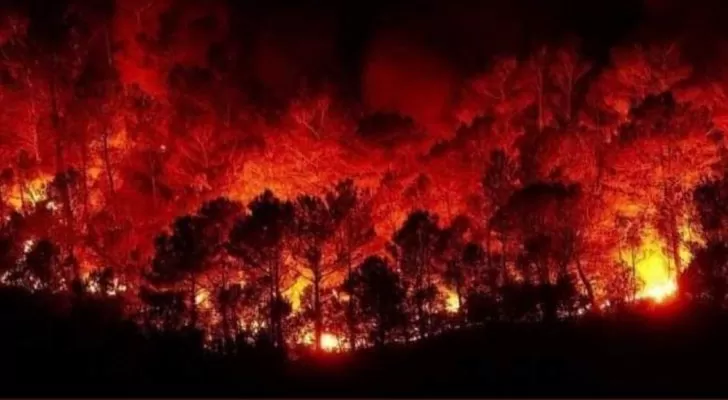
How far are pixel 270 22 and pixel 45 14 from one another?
7.30m

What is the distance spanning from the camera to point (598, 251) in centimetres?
2825

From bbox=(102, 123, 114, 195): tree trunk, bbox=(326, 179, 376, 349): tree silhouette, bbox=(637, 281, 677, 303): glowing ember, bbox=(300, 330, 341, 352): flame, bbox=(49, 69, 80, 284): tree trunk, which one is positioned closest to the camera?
bbox=(300, 330, 341, 352): flame

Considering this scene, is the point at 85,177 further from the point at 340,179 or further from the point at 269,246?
the point at 269,246

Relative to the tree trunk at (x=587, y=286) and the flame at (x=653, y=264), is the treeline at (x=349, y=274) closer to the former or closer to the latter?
the tree trunk at (x=587, y=286)

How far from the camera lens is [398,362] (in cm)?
2420

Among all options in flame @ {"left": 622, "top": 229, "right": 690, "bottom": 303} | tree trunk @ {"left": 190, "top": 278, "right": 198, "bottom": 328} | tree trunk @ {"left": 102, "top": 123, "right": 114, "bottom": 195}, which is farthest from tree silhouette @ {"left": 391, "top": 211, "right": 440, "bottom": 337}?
tree trunk @ {"left": 102, "top": 123, "right": 114, "bottom": 195}

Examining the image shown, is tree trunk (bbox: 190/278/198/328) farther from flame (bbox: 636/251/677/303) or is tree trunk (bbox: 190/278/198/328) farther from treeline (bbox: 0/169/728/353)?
flame (bbox: 636/251/677/303)

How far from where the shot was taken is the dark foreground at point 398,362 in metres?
22.1

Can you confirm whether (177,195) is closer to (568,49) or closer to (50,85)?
(50,85)

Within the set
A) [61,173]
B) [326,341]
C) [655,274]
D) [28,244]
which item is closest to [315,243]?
[326,341]

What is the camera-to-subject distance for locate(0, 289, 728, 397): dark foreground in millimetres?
22109

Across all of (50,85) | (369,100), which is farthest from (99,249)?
(369,100)

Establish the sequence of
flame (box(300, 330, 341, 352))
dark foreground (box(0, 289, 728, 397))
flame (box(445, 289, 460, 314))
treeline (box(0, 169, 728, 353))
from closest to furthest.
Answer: dark foreground (box(0, 289, 728, 397))
treeline (box(0, 169, 728, 353))
flame (box(300, 330, 341, 352))
flame (box(445, 289, 460, 314))

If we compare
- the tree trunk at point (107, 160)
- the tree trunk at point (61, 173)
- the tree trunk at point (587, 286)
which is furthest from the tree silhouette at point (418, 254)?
the tree trunk at point (107, 160)
